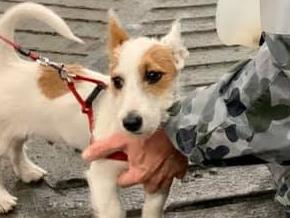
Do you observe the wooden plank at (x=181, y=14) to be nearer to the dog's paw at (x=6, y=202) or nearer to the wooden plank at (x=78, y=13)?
the wooden plank at (x=78, y=13)

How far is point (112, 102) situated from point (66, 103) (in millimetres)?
283

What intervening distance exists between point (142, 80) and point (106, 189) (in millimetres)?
335

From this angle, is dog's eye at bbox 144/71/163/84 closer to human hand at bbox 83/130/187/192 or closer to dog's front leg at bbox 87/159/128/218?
human hand at bbox 83/130/187/192

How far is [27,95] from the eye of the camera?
2.03 metres

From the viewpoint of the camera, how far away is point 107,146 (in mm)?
1692

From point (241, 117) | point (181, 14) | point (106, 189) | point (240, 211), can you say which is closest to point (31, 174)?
point (106, 189)

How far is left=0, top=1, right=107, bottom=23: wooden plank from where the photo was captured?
3545mm

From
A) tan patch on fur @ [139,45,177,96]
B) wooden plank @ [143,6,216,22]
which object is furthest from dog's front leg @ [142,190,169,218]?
wooden plank @ [143,6,216,22]

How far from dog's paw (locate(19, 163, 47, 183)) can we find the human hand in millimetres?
612

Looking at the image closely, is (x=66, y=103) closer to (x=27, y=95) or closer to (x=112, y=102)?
(x=27, y=95)

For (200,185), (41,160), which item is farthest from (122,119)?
(41,160)

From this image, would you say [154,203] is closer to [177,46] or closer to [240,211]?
[177,46]

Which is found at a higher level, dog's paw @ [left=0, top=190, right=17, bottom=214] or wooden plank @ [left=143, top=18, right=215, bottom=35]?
wooden plank @ [left=143, top=18, right=215, bottom=35]

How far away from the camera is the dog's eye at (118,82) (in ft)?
5.32
